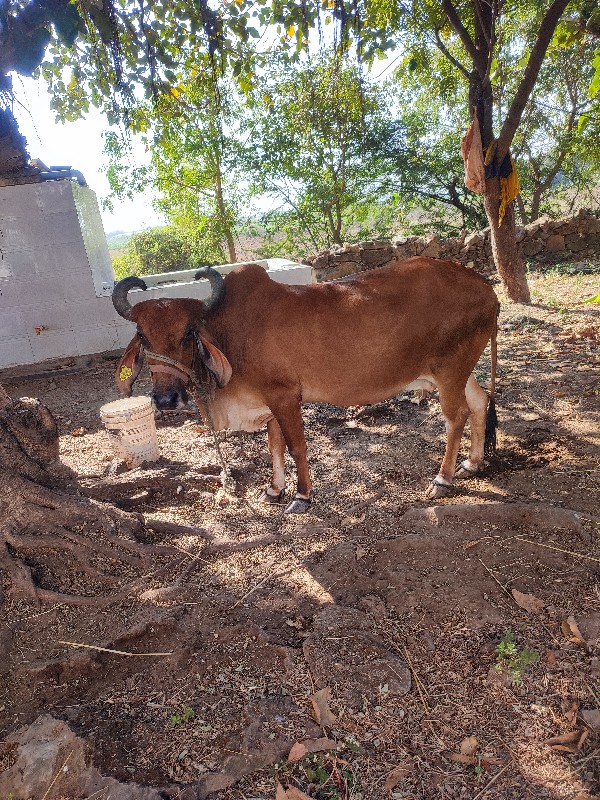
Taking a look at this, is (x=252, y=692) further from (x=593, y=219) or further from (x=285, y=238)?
(x=285, y=238)

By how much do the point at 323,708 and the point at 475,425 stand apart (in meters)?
2.60

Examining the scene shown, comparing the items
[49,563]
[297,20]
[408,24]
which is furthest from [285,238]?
[49,563]

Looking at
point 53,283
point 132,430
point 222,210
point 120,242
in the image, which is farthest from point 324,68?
point 120,242

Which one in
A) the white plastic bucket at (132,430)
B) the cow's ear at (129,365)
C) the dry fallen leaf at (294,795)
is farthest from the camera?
the white plastic bucket at (132,430)

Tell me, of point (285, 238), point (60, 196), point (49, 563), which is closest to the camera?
point (49, 563)

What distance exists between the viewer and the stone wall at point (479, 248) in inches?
495

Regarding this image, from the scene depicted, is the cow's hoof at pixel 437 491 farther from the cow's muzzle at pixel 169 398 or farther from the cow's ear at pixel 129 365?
the cow's ear at pixel 129 365

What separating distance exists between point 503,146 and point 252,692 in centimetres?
853

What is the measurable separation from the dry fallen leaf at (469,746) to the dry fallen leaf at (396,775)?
220 millimetres

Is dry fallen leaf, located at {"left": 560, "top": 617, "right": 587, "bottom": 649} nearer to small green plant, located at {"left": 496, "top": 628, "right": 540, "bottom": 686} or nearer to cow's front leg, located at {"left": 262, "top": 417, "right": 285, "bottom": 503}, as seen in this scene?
small green plant, located at {"left": 496, "top": 628, "right": 540, "bottom": 686}

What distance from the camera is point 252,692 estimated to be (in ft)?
7.85

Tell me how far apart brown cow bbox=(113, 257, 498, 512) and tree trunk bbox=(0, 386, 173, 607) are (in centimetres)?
66

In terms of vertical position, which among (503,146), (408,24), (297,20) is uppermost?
(408,24)

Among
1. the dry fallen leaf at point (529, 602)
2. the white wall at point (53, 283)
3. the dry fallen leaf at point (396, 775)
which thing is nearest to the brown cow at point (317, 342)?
the dry fallen leaf at point (529, 602)
